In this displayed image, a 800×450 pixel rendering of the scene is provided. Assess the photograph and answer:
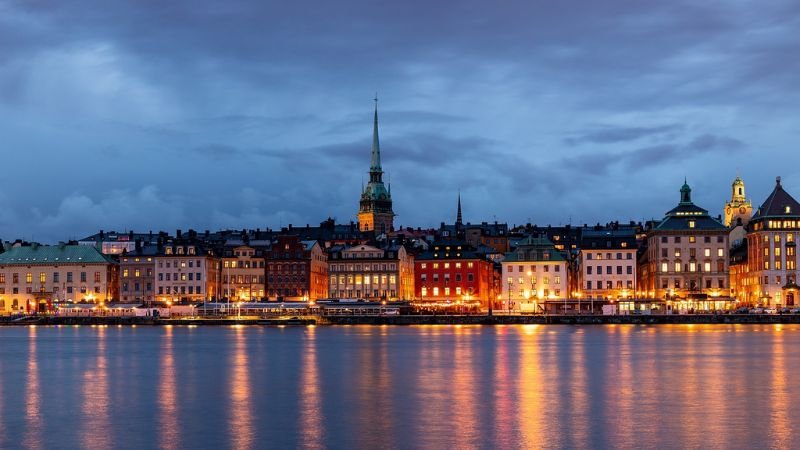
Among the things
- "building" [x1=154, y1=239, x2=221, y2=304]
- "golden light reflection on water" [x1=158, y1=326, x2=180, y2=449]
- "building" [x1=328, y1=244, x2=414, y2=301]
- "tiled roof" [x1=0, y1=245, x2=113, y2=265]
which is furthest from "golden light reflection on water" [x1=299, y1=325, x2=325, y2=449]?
"tiled roof" [x1=0, y1=245, x2=113, y2=265]

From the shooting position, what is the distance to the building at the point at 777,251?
417ft

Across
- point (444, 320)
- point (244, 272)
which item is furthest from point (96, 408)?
point (244, 272)

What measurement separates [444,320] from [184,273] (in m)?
30.4

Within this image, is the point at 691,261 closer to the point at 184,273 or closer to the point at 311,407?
the point at 184,273

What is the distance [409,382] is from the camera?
46.8 metres

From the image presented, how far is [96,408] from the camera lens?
38.6 m

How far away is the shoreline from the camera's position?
388 ft

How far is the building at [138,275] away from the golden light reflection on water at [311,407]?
77.4 meters

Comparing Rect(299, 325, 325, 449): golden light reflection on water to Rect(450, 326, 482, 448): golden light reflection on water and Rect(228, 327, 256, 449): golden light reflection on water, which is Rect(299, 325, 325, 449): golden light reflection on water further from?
Rect(450, 326, 482, 448): golden light reflection on water

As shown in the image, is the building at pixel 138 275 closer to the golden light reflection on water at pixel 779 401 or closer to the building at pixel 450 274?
the building at pixel 450 274

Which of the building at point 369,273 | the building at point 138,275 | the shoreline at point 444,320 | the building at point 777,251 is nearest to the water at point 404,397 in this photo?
the shoreline at point 444,320

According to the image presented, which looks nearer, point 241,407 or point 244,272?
point 241,407

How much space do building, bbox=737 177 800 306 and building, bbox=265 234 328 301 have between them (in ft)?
160

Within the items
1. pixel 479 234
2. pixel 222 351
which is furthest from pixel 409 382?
pixel 479 234
